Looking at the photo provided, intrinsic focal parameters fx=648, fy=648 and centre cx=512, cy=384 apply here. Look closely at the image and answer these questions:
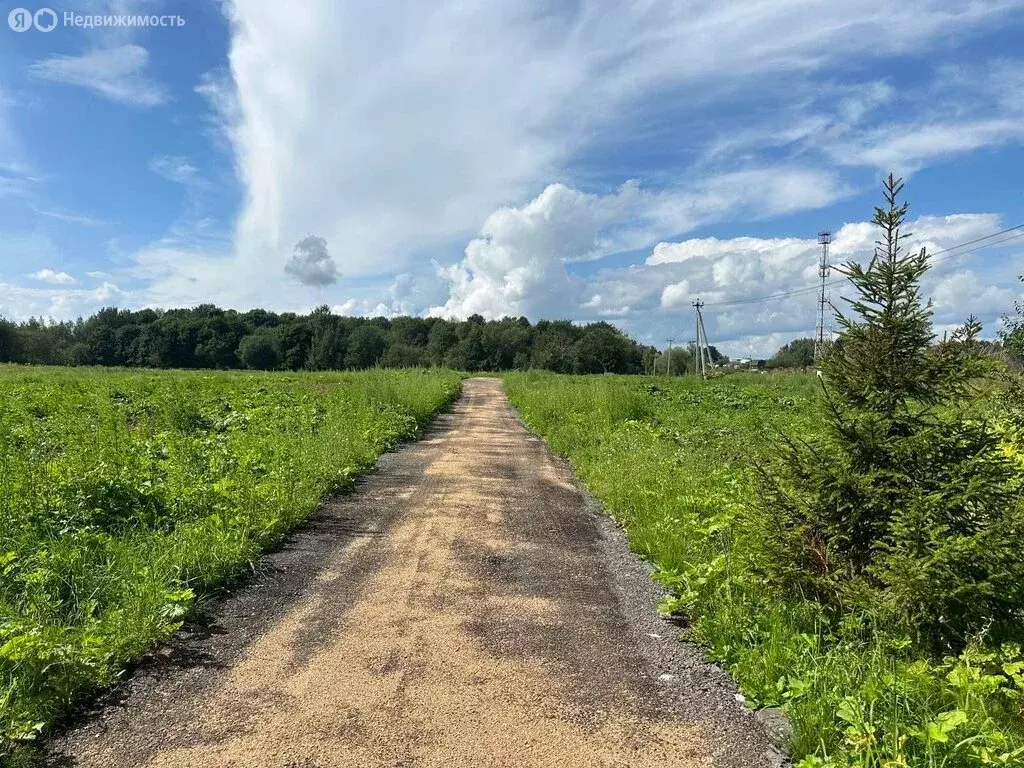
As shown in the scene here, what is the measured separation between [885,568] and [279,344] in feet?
319

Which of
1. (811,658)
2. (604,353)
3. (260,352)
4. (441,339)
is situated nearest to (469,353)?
(441,339)

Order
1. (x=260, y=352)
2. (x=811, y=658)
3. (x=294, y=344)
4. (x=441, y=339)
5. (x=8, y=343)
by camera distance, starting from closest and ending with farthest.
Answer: (x=811, y=658) < (x=8, y=343) < (x=260, y=352) < (x=294, y=344) < (x=441, y=339)

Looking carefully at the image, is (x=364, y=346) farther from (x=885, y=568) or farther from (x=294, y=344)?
(x=885, y=568)

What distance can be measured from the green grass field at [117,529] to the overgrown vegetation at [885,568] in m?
3.78

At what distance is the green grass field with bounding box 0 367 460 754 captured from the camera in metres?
3.71

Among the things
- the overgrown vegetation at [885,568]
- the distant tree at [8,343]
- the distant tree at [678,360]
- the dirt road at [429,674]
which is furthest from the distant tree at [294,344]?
the overgrown vegetation at [885,568]

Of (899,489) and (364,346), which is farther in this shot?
(364,346)

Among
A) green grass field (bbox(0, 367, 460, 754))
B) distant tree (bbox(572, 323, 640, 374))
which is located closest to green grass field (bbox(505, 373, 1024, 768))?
green grass field (bbox(0, 367, 460, 754))

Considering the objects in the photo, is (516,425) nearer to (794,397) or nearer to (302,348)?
(794,397)

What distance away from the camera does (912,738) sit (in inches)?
115

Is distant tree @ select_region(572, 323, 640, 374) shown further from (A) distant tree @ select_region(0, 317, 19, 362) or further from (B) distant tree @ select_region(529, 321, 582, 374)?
(A) distant tree @ select_region(0, 317, 19, 362)

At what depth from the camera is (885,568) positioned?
4023mm

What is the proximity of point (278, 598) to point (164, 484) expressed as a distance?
9.67 feet

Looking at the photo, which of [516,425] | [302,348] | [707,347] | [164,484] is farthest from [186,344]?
[164,484]
